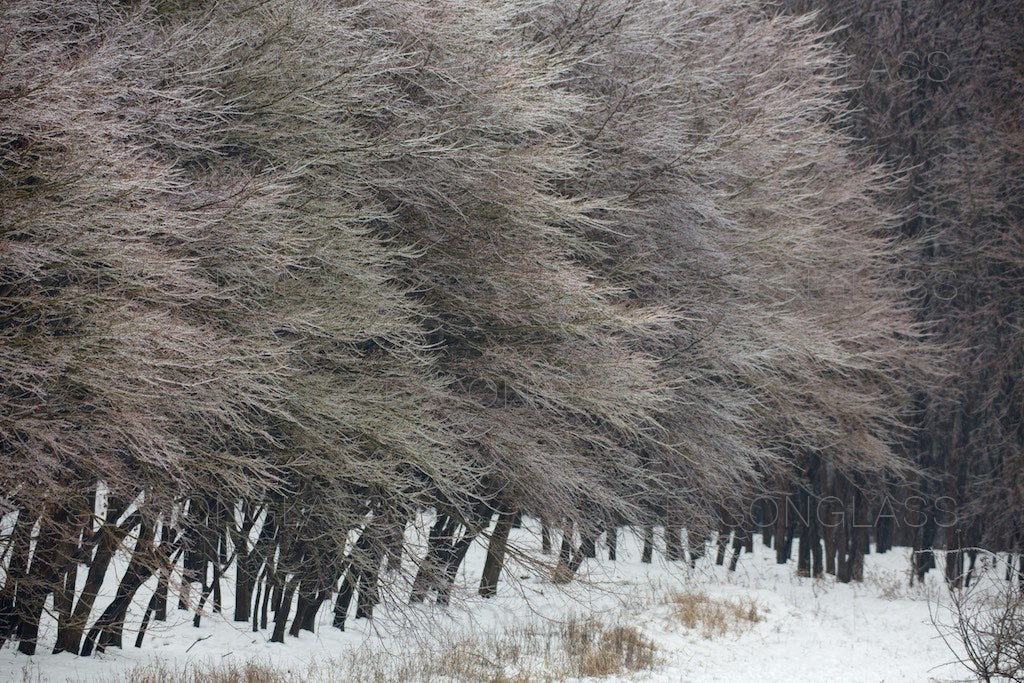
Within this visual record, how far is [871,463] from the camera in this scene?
18.3m

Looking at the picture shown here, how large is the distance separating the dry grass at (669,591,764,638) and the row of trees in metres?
0.95

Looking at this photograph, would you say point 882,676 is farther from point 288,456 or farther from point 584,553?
point 288,456

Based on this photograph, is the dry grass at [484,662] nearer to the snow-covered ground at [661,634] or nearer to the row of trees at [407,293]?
the snow-covered ground at [661,634]

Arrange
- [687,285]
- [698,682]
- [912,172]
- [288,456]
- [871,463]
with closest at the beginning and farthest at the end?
[288,456] → [698,682] → [687,285] → [871,463] → [912,172]

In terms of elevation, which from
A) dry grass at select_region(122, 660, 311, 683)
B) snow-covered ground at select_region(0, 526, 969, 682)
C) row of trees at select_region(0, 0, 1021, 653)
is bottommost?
dry grass at select_region(122, 660, 311, 683)

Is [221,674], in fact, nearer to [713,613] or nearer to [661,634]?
[661,634]

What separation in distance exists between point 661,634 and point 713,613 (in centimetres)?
143

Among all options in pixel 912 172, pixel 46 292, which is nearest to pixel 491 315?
pixel 46 292

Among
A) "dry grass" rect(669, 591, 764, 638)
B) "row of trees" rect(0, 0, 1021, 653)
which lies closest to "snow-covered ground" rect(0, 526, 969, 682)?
"dry grass" rect(669, 591, 764, 638)

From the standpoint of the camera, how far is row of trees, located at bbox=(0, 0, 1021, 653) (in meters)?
8.04

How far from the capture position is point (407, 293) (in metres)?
12.4

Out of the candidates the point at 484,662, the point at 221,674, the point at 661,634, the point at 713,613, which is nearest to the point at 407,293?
the point at 484,662

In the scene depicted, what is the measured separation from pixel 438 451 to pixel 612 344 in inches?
127

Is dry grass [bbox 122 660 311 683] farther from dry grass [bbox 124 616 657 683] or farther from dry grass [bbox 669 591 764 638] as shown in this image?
dry grass [bbox 669 591 764 638]
